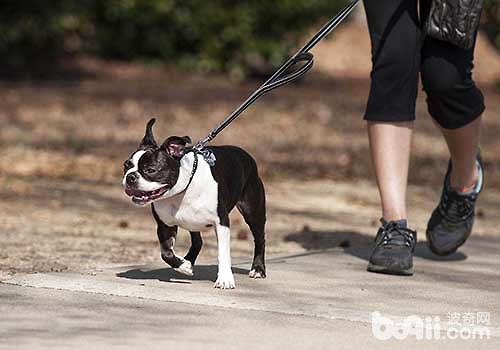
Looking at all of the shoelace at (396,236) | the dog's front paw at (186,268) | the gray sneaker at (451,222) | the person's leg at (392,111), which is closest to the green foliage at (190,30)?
the gray sneaker at (451,222)

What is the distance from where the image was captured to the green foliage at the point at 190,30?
595 inches

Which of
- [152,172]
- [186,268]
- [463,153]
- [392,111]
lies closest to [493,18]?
[463,153]

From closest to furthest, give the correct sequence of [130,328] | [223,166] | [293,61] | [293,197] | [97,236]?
[130,328] < [223,166] < [293,61] < [97,236] < [293,197]

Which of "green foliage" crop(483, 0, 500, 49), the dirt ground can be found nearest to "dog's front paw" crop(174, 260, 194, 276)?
the dirt ground

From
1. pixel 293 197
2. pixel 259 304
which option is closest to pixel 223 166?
pixel 259 304

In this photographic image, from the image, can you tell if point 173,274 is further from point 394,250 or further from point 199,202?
point 394,250

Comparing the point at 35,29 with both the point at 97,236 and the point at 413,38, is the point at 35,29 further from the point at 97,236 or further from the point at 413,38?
the point at 413,38

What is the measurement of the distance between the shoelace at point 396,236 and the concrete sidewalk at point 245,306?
0.15m

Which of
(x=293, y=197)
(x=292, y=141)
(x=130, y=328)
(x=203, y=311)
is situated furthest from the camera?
(x=292, y=141)

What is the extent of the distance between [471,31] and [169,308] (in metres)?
1.90

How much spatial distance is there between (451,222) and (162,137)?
5.12 m

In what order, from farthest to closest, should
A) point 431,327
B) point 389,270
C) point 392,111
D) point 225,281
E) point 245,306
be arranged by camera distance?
point 392,111 < point 389,270 < point 225,281 < point 245,306 < point 431,327

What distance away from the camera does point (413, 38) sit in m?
5.71

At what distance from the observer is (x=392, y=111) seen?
5762 millimetres
